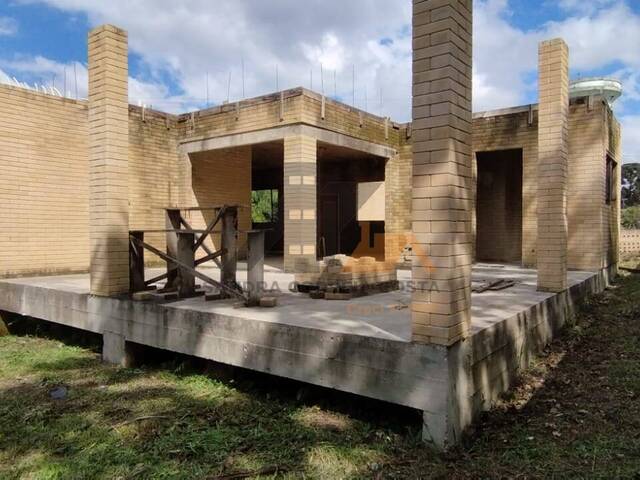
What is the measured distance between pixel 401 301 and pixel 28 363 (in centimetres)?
478

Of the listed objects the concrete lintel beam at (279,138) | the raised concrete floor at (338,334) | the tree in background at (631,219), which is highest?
the concrete lintel beam at (279,138)

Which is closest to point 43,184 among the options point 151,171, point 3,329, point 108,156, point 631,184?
point 151,171

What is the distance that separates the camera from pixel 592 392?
451 centimetres

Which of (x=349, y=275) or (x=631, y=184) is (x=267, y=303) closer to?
(x=349, y=275)

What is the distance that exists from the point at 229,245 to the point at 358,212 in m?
8.17

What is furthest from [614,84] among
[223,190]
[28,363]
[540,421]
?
[28,363]

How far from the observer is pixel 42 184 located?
882cm

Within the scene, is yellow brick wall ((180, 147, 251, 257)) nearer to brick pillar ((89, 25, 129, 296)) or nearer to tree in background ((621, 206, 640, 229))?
brick pillar ((89, 25, 129, 296))

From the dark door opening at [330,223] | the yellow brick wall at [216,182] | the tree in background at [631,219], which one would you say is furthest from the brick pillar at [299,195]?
the tree in background at [631,219]

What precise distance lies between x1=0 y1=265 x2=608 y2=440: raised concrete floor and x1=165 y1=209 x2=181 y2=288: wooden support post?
2.12 ft

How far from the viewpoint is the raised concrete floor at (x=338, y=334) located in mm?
3650

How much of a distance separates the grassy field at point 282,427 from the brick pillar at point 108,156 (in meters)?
1.29

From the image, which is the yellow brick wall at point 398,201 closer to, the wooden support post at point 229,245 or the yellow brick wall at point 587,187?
the yellow brick wall at point 587,187

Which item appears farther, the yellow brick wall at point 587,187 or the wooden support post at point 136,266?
the yellow brick wall at point 587,187
